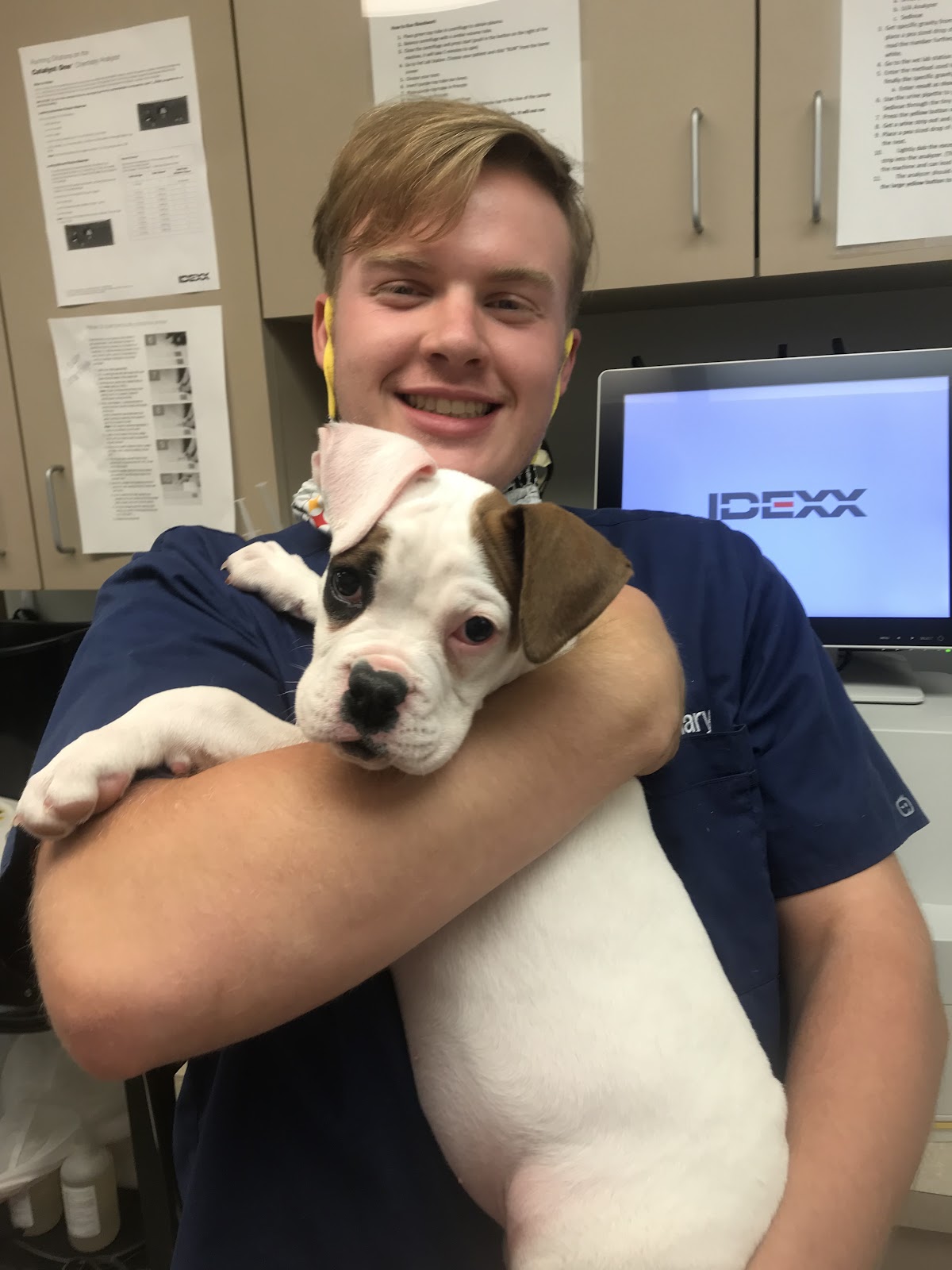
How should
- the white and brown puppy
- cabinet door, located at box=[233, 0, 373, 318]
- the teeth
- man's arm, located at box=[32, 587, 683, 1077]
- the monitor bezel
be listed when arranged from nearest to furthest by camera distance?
1. man's arm, located at box=[32, 587, 683, 1077]
2. the white and brown puppy
3. the teeth
4. the monitor bezel
5. cabinet door, located at box=[233, 0, 373, 318]

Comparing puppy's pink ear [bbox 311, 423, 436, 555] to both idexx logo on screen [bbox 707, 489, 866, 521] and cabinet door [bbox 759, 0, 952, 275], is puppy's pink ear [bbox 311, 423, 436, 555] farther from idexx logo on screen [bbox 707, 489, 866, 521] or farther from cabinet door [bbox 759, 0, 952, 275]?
cabinet door [bbox 759, 0, 952, 275]

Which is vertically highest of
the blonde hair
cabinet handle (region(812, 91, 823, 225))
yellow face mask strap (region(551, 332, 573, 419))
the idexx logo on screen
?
cabinet handle (region(812, 91, 823, 225))

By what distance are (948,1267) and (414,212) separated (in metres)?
1.71

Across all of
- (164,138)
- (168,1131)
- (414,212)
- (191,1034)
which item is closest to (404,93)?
(164,138)

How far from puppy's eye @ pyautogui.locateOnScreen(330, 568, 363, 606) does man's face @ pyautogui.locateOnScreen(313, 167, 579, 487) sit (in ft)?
1.07

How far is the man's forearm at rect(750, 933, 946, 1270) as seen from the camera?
0.77m

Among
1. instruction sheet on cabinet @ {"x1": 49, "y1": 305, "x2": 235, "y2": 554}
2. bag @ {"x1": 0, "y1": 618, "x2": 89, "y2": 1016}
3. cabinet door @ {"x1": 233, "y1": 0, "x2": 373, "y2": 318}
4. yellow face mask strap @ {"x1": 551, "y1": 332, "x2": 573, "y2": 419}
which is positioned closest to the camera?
yellow face mask strap @ {"x1": 551, "y1": 332, "x2": 573, "y2": 419}

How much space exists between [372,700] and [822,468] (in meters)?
1.28

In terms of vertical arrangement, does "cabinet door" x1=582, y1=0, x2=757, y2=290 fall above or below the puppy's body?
above

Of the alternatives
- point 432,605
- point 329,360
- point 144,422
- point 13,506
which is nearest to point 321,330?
point 329,360

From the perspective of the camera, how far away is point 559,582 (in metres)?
0.70

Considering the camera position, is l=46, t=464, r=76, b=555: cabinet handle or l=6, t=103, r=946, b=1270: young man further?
l=46, t=464, r=76, b=555: cabinet handle

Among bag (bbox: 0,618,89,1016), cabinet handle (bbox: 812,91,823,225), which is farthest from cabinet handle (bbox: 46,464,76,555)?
cabinet handle (bbox: 812,91,823,225)

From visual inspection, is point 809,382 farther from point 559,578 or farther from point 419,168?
point 559,578
